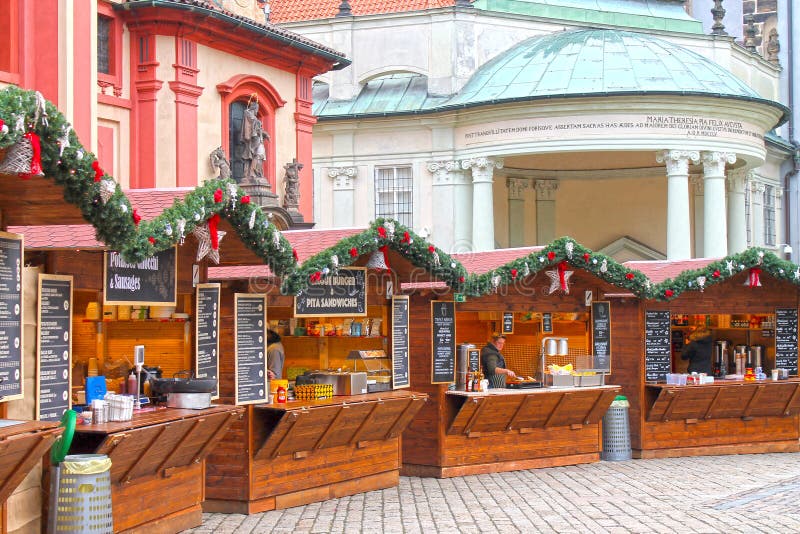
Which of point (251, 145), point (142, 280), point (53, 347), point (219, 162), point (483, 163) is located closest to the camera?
point (53, 347)

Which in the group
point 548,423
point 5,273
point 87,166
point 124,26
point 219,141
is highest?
point 124,26

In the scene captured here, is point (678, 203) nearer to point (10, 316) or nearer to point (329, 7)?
point (329, 7)

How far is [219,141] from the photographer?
86.5 ft

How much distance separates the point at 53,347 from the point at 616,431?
10.1 m

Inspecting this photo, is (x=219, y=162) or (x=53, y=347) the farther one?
(x=219, y=162)

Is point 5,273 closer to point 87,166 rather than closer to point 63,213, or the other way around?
point 63,213

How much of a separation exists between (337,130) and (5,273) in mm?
27943

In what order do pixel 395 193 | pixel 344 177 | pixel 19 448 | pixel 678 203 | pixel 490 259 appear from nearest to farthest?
1. pixel 19 448
2. pixel 490 259
3. pixel 678 203
4. pixel 395 193
5. pixel 344 177

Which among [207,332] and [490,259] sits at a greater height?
[490,259]

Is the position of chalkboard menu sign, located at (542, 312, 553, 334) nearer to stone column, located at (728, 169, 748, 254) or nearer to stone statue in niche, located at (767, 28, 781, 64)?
stone column, located at (728, 169, 748, 254)

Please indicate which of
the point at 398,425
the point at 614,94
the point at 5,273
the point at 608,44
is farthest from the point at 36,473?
the point at 608,44

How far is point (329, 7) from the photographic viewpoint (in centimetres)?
4016

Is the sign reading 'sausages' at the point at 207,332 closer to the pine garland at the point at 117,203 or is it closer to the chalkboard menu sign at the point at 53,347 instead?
the pine garland at the point at 117,203

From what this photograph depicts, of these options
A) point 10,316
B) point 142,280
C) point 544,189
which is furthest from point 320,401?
point 544,189
